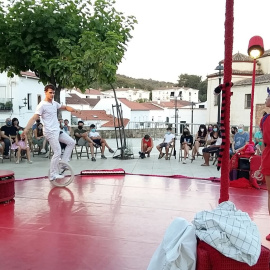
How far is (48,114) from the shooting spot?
5.62m

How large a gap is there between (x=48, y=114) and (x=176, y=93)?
92927 millimetres

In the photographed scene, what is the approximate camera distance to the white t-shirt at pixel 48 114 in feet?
18.3

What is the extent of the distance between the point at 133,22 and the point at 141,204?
634 centimetres

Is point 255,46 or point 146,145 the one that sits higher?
point 255,46

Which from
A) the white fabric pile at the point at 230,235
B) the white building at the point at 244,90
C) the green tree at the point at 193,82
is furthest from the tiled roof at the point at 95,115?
the green tree at the point at 193,82

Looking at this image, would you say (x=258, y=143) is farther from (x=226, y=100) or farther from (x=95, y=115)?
(x=95, y=115)

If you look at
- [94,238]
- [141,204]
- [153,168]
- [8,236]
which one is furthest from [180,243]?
[153,168]

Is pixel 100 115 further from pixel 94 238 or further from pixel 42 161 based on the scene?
pixel 94 238

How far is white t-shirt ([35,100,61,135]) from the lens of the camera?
A: 5588mm

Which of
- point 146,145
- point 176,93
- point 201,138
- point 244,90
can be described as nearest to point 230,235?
point 201,138

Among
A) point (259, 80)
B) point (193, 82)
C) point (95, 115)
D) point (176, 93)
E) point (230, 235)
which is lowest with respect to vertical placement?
point (230, 235)

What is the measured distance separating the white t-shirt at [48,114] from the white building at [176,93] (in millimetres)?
80507

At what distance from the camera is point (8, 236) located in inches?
142

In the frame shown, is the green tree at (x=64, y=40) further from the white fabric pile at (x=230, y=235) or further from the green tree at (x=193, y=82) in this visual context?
the green tree at (x=193, y=82)
